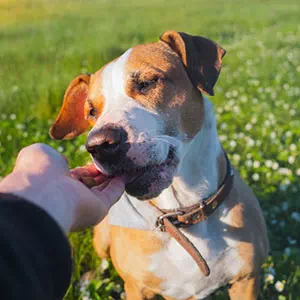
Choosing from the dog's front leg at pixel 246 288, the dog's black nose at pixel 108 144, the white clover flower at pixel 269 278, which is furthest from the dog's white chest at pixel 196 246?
the dog's black nose at pixel 108 144

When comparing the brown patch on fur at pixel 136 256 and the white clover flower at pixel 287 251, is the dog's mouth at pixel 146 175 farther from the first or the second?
the white clover flower at pixel 287 251

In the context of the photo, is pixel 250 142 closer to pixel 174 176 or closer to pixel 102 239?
pixel 102 239

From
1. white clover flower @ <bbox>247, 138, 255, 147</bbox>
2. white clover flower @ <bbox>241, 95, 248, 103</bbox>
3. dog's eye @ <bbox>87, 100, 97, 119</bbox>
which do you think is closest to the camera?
dog's eye @ <bbox>87, 100, 97, 119</bbox>

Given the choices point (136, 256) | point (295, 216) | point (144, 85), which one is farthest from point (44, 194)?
point (295, 216)

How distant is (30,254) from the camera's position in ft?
3.86

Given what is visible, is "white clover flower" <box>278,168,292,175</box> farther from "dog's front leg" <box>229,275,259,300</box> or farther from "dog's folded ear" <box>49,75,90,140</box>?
"dog's folded ear" <box>49,75,90,140</box>

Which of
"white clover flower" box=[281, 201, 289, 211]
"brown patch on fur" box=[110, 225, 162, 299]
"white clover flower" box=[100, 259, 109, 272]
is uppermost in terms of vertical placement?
"brown patch on fur" box=[110, 225, 162, 299]

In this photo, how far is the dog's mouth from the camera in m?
2.06

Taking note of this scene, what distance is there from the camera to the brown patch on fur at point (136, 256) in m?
2.65

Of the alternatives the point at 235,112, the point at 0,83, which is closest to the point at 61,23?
the point at 0,83

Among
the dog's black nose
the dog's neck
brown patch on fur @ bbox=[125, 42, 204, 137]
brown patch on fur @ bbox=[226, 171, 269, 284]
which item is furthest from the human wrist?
brown patch on fur @ bbox=[226, 171, 269, 284]

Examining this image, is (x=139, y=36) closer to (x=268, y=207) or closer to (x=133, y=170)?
(x=268, y=207)

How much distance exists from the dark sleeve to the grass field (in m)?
2.13

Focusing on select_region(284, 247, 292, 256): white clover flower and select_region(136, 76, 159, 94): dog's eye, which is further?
select_region(284, 247, 292, 256): white clover flower
